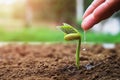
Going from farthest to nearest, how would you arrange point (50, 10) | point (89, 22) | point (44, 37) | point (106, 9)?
1. point (50, 10)
2. point (44, 37)
3. point (89, 22)
4. point (106, 9)

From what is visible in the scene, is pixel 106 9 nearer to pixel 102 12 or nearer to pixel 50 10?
pixel 102 12

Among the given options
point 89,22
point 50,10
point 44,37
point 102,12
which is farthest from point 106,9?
point 50,10

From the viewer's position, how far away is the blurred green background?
21.6ft

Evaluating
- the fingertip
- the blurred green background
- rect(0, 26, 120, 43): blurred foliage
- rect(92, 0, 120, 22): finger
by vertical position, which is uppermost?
the blurred green background

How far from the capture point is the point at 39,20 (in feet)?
28.4

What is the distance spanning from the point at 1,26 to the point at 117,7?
653 cm

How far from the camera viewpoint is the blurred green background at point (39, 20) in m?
6.59

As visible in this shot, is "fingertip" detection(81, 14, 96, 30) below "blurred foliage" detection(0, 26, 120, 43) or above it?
below

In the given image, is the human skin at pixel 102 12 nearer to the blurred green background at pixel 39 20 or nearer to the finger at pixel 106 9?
the finger at pixel 106 9

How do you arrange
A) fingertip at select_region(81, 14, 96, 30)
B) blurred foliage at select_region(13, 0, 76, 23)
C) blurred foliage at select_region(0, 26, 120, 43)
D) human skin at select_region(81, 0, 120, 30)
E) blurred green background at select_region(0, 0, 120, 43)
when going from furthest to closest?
blurred foliage at select_region(13, 0, 76, 23), blurred green background at select_region(0, 0, 120, 43), blurred foliage at select_region(0, 26, 120, 43), fingertip at select_region(81, 14, 96, 30), human skin at select_region(81, 0, 120, 30)

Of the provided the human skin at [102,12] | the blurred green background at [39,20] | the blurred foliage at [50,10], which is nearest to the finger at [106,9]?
the human skin at [102,12]

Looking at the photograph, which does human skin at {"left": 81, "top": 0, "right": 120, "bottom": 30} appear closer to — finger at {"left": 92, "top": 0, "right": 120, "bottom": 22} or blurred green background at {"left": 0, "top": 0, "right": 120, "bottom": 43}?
finger at {"left": 92, "top": 0, "right": 120, "bottom": 22}

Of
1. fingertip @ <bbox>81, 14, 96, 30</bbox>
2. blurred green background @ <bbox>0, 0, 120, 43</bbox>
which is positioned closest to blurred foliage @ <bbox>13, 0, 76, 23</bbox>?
blurred green background @ <bbox>0, 0, 120, 43</bbox>

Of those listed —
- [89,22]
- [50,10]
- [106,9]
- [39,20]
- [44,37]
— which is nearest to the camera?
[106,9]
